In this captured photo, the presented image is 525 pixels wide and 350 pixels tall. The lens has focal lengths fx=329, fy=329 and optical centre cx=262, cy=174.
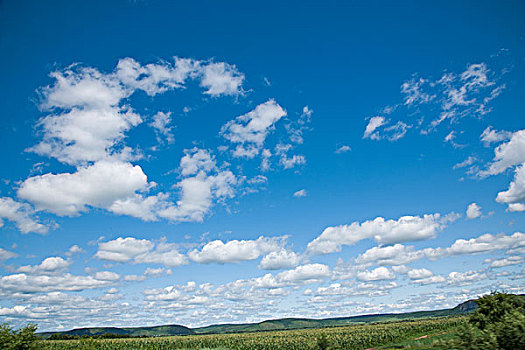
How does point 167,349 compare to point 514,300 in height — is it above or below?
below

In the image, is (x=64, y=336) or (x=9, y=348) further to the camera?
(x=64, y=336)

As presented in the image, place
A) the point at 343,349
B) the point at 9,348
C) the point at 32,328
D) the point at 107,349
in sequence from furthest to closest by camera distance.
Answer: the point at 107,349
the point at 343,349
the point at 32,328
the point at 9,348

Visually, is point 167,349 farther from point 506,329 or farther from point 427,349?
point 506,329

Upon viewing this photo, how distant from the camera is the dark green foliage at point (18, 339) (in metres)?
27.7

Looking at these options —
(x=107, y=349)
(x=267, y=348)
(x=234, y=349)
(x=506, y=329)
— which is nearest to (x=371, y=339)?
(x=267, y=348)

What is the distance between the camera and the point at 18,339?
28.3 metres

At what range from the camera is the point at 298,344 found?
55.6 meters

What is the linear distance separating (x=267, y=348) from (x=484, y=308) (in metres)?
33.3

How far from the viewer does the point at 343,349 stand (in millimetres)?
48844

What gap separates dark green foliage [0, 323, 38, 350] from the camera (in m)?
27.7

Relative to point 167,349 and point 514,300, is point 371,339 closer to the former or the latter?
point 514,300

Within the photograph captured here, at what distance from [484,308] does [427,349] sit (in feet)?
32.0

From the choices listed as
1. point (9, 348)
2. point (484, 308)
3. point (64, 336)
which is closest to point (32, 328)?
point (9, 348)

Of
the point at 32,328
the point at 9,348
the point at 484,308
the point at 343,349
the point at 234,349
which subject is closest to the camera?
the point at 9,348
